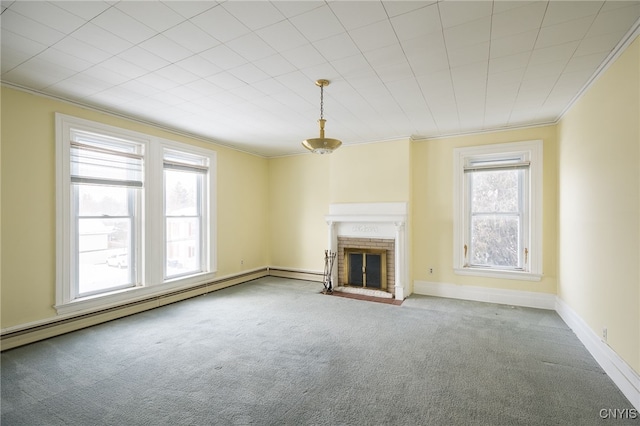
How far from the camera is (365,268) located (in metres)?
5.28

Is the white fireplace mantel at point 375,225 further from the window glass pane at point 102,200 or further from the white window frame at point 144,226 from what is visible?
the window glass pane at point 102,200

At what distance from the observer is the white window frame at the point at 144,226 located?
3.40 meters

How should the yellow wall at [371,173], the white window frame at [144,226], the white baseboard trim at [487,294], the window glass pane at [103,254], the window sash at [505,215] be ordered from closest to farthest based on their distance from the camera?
the white window frame at [144,226] < the window glass pane at [103,254] < the white baseboard trim at [487,294] < the window sash at [505,215] < the yellow wall at [371,173]

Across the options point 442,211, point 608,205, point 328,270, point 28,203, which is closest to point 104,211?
point 28,203

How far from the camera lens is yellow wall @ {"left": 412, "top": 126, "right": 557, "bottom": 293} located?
434 cm

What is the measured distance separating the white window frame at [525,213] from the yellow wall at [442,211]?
0.07 m

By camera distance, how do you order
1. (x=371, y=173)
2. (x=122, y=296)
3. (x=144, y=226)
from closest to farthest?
1. (x=122, y=296)
2. (x=144, y=226)
3. (x=371, y=173)

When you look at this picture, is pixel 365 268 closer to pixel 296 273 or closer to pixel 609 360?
pixel 296 273

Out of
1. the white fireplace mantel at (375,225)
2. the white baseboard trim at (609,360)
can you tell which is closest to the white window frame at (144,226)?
the white fireplace mantel at (375,225)

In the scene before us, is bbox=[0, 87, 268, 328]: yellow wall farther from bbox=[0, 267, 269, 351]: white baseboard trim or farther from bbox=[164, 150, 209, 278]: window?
bbox=[164, 150, 209, 278]: window

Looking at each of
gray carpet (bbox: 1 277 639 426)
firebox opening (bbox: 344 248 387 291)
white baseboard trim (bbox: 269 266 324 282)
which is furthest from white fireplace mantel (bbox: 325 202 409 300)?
gray carpet (bbox: 1 277 639 426)

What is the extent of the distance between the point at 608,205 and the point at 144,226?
5.21 m

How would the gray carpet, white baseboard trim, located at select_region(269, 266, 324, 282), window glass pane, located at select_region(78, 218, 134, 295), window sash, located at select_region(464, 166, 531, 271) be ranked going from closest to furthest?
the gray carpet < window glass pane, located at select_region(78, 218, 134, 295) < window sash, located at select_region(464, 166, 531, 271) < white baseboard trim, located at select_region(269, 266, 324, 282)

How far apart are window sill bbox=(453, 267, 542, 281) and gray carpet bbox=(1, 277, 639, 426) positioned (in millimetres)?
532
